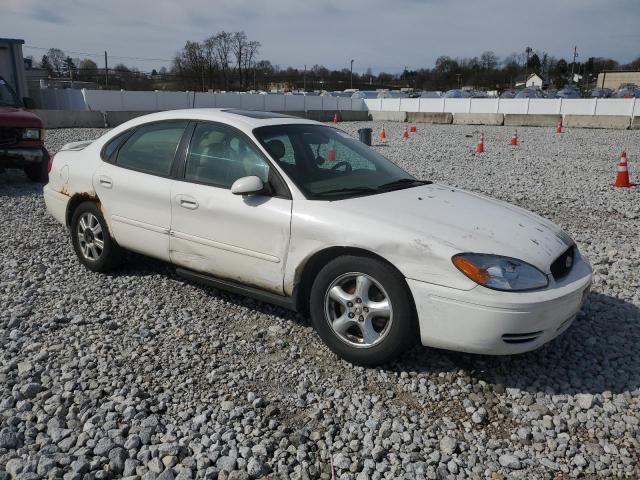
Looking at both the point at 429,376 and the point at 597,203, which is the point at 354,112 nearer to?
the point at 597,203

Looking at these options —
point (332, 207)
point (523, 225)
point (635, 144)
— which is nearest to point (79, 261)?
point (332, 207)

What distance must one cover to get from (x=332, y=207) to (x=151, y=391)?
160 centimetres

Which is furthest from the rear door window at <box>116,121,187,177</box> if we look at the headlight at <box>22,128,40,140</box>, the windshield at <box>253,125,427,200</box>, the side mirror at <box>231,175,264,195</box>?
the headlight at <box>22,128,40,140</box>

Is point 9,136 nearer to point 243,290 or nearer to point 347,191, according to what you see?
point 243,290

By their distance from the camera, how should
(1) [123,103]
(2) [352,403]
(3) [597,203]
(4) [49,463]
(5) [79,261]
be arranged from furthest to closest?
1. (1) [123,103]
2. (3) [597,203]
3. (5) [79,261]
4. (2) [352,403]
5. (4) [49,463]

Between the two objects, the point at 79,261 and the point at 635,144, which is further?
the point at 635,144

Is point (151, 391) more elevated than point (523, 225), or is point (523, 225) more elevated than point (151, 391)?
point (523, 225)

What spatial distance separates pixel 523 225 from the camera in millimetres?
3613

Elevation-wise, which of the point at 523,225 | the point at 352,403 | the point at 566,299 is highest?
the point at 523,225

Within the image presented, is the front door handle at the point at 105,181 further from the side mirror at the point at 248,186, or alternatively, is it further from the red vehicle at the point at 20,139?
the red vehicle at the point at 20,139

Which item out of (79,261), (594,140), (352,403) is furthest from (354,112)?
(352,403)

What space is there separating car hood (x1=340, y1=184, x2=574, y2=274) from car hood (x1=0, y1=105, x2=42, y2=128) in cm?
765

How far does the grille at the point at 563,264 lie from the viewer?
3.30m

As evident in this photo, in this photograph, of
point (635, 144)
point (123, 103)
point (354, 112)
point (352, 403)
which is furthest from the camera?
point (354, 112)
